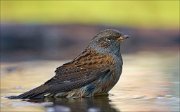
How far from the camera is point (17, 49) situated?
56.4 feet

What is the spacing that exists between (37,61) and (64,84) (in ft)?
17.7

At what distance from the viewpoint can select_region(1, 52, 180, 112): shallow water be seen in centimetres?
797

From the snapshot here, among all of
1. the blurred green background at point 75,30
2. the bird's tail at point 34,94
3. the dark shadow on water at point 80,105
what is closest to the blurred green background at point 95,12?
the blurred green background at point 75,30

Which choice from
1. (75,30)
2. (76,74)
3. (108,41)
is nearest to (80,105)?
(76,74)

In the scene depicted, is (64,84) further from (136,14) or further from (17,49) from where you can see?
(136,14)

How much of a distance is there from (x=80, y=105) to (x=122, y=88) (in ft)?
5.25

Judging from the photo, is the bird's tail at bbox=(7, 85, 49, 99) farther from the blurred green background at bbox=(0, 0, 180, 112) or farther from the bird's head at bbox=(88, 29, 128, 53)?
the bird's head at bbox=(88, 29, 128, 53)

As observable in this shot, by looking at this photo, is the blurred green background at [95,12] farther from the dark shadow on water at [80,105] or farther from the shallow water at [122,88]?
the dark shadow on water at [80,105]

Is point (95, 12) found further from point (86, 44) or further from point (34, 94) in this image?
point (34, 94)

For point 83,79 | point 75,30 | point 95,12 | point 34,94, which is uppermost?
point 95,12

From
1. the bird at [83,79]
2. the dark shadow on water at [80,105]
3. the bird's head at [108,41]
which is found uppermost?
the bird's head at [108,41]

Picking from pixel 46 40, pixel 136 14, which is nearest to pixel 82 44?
pixel 46 40

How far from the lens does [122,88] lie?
31.9 feet

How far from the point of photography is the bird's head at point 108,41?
966cm
